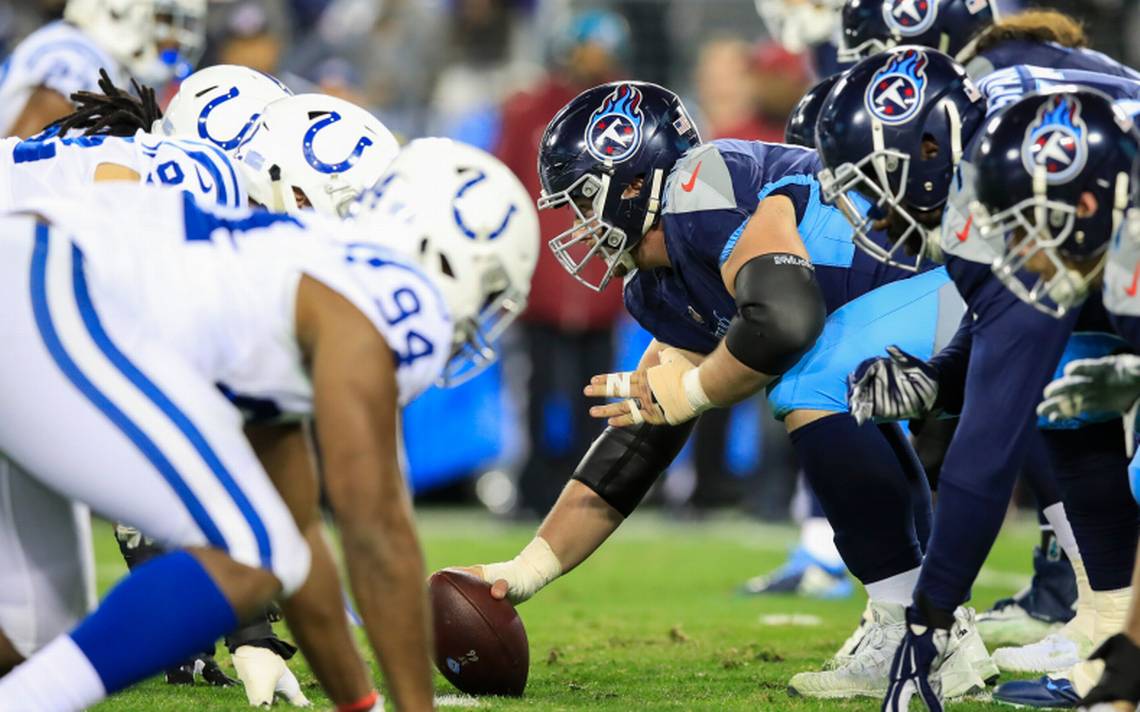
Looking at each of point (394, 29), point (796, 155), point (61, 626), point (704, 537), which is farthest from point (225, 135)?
Answer: point (394, 29)

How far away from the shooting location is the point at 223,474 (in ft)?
9.50

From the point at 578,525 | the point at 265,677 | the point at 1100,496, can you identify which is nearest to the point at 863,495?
the point at 1100,496

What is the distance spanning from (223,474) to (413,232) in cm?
63

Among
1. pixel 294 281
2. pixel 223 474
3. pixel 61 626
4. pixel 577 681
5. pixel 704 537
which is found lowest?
pixel 704 537

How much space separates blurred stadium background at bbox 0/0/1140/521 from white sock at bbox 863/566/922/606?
4230mm

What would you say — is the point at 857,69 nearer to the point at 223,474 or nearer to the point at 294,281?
the point at 294,281

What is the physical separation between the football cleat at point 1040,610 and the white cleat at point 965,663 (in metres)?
0.79

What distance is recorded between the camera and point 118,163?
425 cm

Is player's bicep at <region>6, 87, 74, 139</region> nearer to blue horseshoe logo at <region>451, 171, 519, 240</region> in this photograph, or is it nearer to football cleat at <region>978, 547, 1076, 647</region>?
blue horseshoe logo at <region>451, 171, 519, 240</region>

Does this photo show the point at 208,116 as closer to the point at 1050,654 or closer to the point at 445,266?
the point at 445,266

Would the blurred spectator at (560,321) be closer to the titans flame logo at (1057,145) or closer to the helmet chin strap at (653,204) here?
the helmet chin strap at (653,204)

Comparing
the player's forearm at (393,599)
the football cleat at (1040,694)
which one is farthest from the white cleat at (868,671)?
the player's forearm at (393,599)

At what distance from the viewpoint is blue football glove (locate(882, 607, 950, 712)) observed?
350cm

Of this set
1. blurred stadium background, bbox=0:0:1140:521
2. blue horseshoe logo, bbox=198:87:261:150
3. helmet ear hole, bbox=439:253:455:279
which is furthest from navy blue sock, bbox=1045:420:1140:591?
blurred stadium background, bbox=0:0:1140:521
